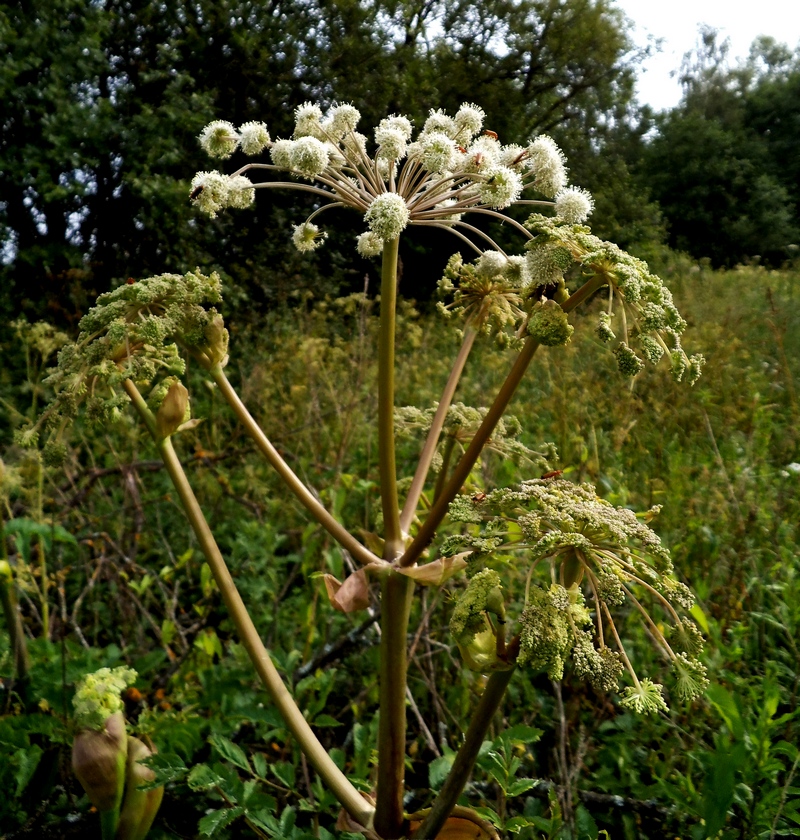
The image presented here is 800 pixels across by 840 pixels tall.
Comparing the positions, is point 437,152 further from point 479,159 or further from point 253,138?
point 253,138

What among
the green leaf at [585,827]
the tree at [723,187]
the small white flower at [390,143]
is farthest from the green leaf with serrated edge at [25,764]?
the tree at [723,187]

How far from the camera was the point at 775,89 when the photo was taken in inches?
1102

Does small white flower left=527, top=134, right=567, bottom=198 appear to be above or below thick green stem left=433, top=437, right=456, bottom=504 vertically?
above

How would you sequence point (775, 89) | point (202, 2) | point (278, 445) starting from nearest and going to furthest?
point (278, 445), point (202, 2), point (775, 89)

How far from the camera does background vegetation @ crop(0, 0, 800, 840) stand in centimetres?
158

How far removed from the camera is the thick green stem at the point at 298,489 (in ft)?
4.02

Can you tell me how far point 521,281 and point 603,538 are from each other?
51 cm

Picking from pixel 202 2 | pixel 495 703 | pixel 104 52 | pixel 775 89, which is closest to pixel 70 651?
pixel 495 703

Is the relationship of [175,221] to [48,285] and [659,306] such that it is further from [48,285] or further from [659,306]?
[659,306]

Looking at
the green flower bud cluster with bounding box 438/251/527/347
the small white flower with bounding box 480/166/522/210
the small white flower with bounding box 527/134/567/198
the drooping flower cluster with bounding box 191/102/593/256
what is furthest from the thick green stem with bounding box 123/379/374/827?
the small white flower with bounding box 527/134/567/198

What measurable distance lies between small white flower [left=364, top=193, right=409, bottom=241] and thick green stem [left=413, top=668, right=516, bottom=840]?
66 centimetres

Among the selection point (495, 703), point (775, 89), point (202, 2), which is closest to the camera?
point (495, 703)

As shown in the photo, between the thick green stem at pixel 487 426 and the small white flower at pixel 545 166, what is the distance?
17.5 inches

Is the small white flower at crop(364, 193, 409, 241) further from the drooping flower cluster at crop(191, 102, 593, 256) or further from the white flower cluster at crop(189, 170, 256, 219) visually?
the white flower cluster at crop(189, 170, 256, 219)
